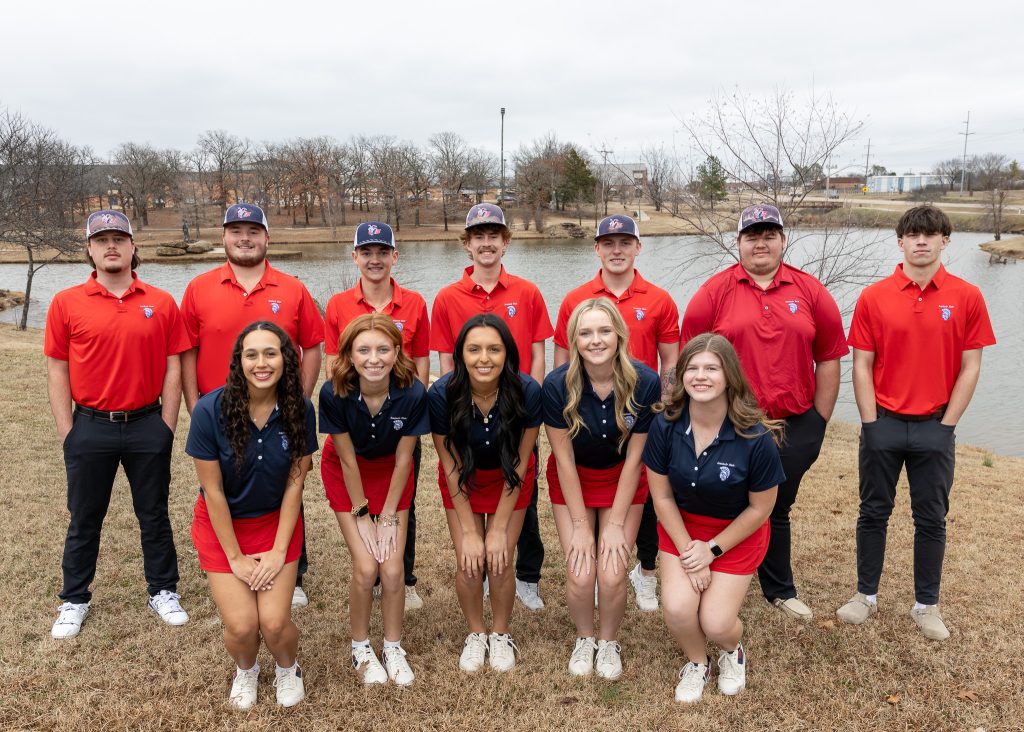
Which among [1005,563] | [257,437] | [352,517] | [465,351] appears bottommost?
[1005,563]

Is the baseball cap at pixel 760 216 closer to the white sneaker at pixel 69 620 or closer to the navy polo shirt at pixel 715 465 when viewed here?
the navy polo shirt at pixel 715 465

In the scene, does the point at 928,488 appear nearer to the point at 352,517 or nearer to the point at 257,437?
the point at 352,517

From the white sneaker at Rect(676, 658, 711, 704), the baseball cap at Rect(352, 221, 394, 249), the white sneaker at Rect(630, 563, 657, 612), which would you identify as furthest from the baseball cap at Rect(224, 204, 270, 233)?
the white sneaker at Rect(676, 658, 711, 704)

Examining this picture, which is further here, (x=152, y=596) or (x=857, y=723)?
(x=152, y=596)

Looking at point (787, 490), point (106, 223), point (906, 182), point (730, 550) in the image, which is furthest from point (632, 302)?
point (906, 182)

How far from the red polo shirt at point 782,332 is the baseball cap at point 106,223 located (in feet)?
12.0

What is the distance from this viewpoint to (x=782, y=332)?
421 centimetres

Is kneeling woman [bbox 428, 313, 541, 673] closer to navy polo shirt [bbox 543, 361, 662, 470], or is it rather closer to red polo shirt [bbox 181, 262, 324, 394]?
navy polo shirt [bbox 543, 361, 662, 470]

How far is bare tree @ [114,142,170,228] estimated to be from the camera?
65.0 meters

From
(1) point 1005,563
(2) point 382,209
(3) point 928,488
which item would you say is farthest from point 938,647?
(2) point 382,209

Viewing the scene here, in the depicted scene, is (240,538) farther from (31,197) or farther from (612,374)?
(31,197)

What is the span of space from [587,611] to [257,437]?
2073 millimetres

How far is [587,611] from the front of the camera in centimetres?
415

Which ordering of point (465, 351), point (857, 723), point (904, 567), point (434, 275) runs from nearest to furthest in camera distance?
point (857, 723) → point (465, 351) → point (904, 567) → point (434, 275)
